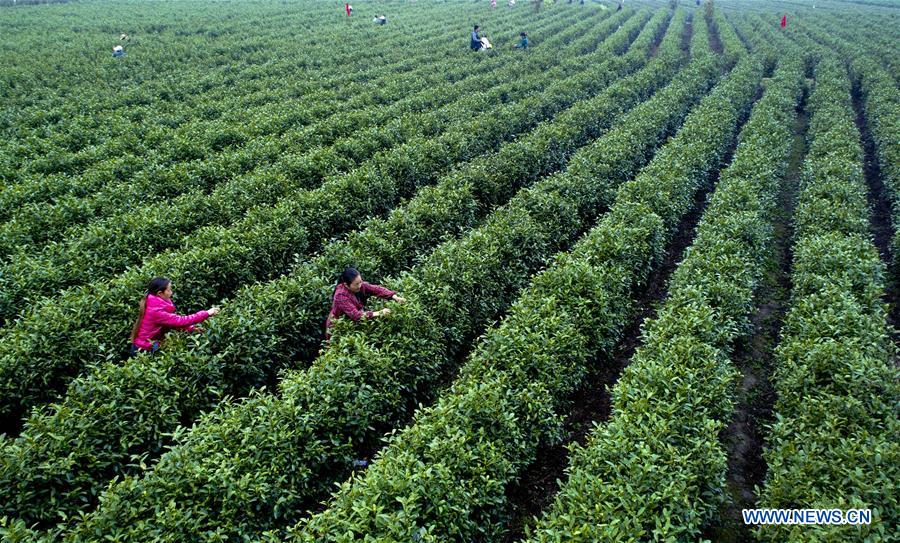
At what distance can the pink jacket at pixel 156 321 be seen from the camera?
8000 millimetres

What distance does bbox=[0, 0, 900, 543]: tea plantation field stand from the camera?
19.3 ft

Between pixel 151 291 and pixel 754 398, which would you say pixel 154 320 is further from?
pixel 754 398

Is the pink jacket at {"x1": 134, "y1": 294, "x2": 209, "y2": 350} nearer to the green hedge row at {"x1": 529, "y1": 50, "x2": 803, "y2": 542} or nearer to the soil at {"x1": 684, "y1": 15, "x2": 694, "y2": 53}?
the green hedge row at {"x1": 529, "y1": 50, "x2": 803, "y2": 542}

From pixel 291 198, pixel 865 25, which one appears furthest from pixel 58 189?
pixel 865 25

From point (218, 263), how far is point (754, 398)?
1067cm

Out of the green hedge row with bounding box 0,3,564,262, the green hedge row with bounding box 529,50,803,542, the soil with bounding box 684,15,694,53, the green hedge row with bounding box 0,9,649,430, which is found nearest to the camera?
the green hedge row with bounding box 529,50,803,542

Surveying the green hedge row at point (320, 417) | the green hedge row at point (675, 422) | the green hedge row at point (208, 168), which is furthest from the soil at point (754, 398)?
the green hedge row at point (208, 168)

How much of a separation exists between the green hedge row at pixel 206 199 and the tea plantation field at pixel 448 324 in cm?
8

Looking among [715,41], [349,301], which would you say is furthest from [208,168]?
[715,41]

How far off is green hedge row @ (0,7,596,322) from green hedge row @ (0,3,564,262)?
3 cm

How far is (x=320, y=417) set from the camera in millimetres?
6895

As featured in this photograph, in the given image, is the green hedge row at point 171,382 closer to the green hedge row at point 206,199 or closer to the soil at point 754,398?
the green hedge row at point 206,199

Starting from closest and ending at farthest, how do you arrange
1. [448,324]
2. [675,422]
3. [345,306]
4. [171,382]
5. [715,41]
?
[675,422], [171,382], [345,306], [448,324], [715,41]

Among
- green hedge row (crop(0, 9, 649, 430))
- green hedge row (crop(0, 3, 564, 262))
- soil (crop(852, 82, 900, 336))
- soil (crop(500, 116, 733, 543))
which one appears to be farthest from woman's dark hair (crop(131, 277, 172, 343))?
soil (crop(852, 82, 900, 336))
